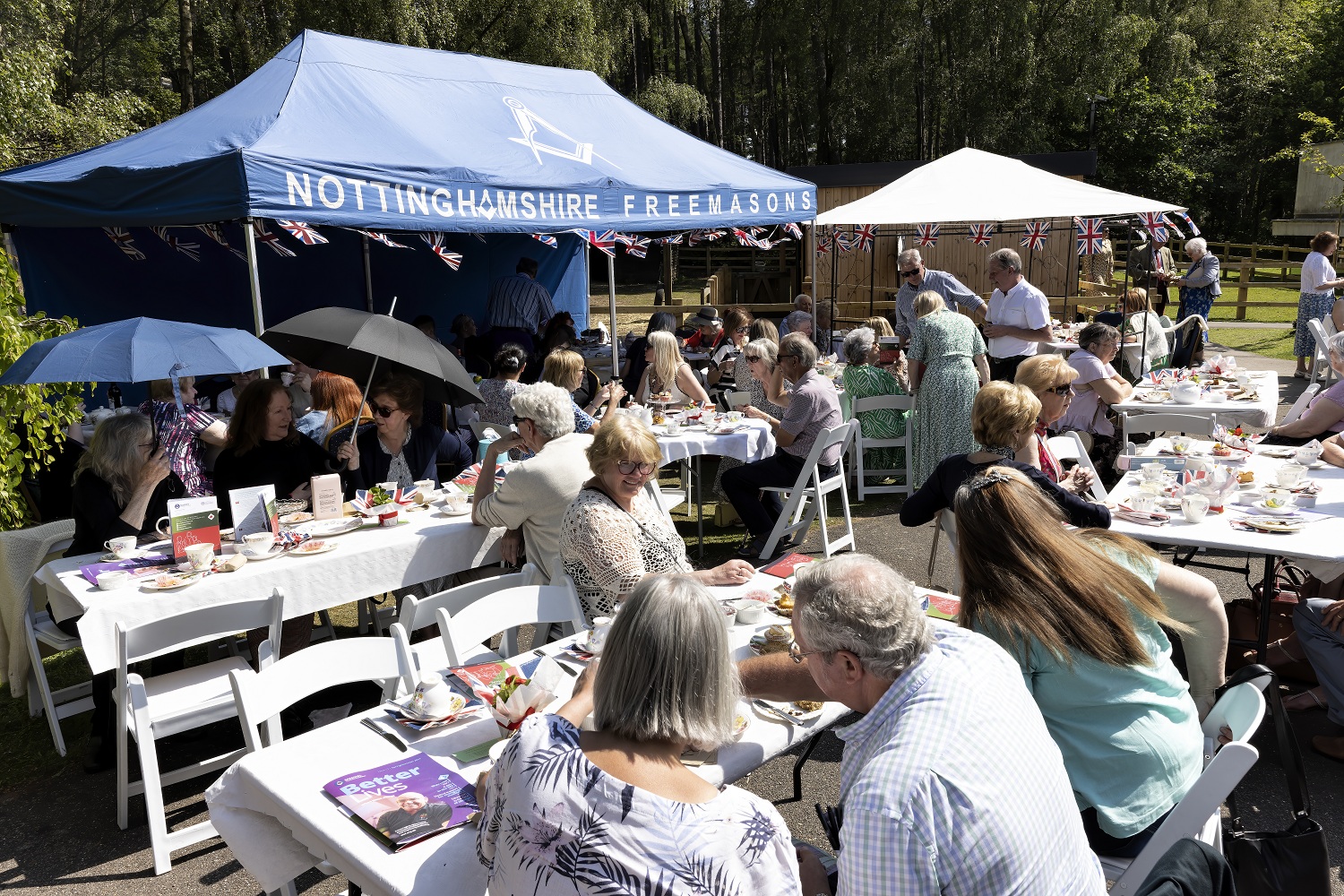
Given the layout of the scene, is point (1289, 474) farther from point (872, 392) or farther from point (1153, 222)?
point (1153, 222)

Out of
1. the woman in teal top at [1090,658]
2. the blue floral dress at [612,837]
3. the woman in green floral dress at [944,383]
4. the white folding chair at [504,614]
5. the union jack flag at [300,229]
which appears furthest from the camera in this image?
the woman in green floral dress at [944,383]

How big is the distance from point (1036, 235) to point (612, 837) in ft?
33.9

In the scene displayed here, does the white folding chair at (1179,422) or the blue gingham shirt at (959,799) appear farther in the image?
the white folding chair at (1179,422)

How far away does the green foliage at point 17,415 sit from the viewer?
4582 millimetres

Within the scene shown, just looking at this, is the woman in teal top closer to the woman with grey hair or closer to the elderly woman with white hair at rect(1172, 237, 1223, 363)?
the woman with grey hair

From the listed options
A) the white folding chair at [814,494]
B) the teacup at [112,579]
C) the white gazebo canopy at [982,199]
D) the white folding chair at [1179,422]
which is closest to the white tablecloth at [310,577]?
the teacup at [112,579]

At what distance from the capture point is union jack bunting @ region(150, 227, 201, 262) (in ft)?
30.1

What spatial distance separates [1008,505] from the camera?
2229 mm

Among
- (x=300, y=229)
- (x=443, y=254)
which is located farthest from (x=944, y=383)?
(x=300, y=229)

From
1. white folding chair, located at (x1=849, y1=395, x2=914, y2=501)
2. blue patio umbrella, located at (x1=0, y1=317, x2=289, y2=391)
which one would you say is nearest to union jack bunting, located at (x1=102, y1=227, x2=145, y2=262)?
blue patio umbrella, located at (x1=0, y1=317, x2=289, y2=391)

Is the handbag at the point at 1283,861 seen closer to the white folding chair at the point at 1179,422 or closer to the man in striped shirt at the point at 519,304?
the white folding chair at the point at 1179,422

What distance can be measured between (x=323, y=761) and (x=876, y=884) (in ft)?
4.79

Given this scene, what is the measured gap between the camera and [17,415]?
4691mm

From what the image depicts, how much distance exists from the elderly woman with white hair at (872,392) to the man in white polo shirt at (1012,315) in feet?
3.43
